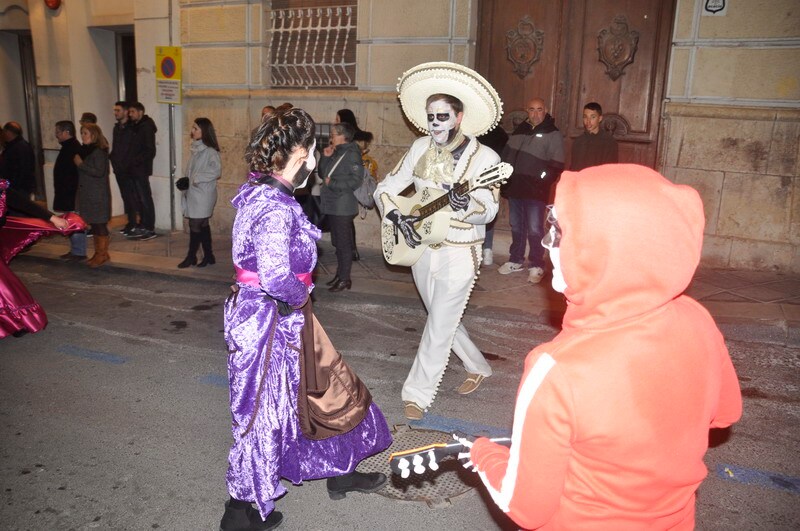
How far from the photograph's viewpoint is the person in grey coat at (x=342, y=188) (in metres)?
7.70

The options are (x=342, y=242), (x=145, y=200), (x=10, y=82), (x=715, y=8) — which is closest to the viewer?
(x=342, y=242)

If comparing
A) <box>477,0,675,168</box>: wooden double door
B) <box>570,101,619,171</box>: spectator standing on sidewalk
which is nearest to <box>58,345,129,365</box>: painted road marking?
<box>570,101,619,171</box>: spectator standing on sidewalk

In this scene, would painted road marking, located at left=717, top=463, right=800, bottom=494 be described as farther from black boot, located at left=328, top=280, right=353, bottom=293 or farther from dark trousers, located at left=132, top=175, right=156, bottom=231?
dark trousers, located at left=132, top=175, right=156, bottom=231

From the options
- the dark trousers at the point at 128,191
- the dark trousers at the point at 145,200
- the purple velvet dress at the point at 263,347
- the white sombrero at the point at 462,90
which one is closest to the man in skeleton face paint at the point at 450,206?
the white sombrero at the point at 462,90

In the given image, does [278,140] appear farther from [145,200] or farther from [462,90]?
[145,200]

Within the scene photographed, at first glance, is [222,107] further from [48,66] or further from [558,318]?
[558,318]

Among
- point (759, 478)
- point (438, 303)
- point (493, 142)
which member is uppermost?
point (493, 142)

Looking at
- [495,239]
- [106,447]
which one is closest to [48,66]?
[495,239]

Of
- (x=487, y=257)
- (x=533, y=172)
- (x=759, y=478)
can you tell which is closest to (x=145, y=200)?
(x=487, y=257)

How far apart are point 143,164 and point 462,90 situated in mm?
7933

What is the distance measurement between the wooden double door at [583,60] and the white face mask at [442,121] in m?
5.44

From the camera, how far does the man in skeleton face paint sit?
4.36 meters

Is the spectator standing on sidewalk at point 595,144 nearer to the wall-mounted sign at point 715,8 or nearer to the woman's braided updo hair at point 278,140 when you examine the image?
the wall-mounted sign at point 715,8

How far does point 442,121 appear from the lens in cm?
442
